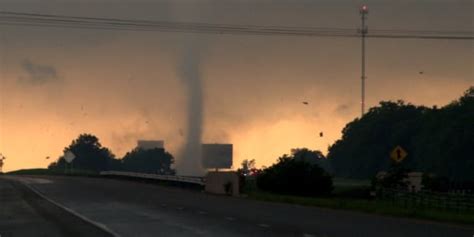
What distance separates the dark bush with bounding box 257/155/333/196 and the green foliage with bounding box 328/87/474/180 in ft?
147

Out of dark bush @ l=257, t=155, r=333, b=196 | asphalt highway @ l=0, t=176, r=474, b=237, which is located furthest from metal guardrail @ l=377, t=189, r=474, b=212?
dark bush @ l=257, t=155, r=333, b=196

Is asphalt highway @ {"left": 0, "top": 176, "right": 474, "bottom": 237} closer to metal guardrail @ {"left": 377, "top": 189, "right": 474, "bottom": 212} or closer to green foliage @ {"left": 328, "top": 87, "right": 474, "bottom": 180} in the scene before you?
metal guardrail @ {"left": 377, "top": 189, "right": 474, "bottom": 212}

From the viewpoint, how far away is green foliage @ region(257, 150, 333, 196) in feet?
235

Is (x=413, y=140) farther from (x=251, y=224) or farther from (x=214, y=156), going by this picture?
(x=251, y=224)

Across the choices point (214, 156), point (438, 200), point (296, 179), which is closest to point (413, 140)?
point (214, 156)

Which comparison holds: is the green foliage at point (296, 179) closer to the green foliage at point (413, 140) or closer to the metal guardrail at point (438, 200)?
the metal guardrail at point (438, 200)

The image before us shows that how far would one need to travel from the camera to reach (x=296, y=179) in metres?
72.1

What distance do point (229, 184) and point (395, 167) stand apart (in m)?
21.4

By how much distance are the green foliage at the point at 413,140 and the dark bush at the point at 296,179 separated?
4469 centimetres

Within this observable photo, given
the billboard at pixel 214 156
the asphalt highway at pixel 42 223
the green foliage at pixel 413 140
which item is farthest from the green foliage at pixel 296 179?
the green foliage at pixel 413 140

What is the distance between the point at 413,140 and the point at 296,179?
79868 millimetres

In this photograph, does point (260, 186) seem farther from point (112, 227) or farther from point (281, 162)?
point (112, 227)

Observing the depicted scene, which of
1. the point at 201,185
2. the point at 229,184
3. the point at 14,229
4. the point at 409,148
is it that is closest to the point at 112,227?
the point at 14,229

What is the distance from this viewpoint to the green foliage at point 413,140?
389 ft
